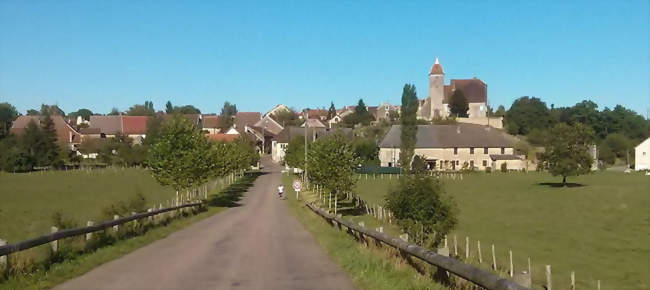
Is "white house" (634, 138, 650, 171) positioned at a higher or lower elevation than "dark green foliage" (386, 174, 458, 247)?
higher

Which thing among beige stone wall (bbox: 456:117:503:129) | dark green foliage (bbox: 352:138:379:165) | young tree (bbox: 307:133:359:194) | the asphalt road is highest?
beige stone wall (bbox: 456:117:503:129)

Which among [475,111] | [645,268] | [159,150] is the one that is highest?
[475,111]

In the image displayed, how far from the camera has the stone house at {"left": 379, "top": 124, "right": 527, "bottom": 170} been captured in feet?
363

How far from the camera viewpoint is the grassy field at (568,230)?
22623mm

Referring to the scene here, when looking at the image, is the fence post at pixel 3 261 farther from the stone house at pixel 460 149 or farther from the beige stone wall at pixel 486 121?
the beige stone wall at pixel 486 121

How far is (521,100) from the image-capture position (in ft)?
518

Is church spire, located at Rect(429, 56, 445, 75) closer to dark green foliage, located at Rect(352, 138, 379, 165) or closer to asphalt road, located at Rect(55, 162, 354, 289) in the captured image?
dark green foliage, located at Rect(352, 138, 379, 165)

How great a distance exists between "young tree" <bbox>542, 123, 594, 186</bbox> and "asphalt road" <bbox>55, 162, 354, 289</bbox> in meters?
58.2

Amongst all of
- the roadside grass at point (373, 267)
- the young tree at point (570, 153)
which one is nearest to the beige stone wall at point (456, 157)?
the young tree at point (570, 153)

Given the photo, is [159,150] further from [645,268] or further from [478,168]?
[478,168]

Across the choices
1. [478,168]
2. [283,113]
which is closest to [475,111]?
[478,168]

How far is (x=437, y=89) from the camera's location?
155 metres

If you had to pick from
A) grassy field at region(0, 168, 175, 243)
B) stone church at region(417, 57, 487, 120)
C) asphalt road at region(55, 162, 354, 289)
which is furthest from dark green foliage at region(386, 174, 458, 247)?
stone church at region(417, 57, 487, 120)

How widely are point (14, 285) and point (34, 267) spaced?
1681 mm
